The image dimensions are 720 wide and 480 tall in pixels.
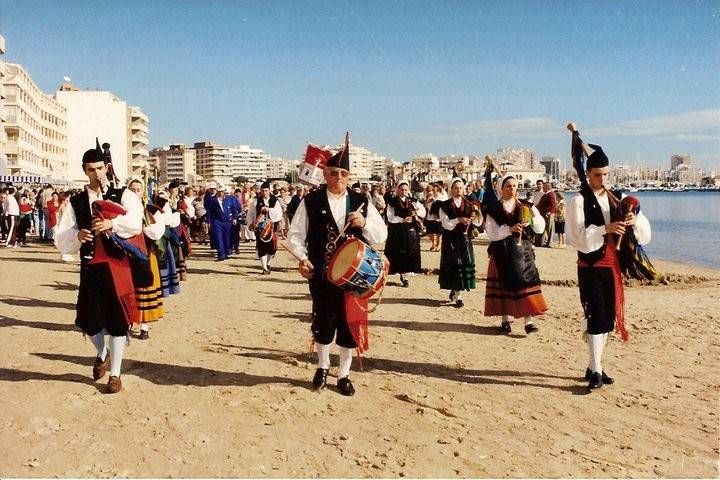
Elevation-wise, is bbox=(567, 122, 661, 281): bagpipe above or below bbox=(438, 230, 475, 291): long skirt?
above

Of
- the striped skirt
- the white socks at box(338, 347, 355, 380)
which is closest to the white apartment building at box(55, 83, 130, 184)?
the striped skirt

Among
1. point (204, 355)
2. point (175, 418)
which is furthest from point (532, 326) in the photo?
point (175, 418)

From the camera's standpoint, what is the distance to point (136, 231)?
17.3ft

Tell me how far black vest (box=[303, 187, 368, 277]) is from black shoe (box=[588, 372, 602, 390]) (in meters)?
2.24

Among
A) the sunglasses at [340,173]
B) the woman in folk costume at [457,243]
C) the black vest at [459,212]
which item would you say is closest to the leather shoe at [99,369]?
the sunglasses at [340,173]

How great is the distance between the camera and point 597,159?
5.34 m

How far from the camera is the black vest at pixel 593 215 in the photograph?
526 cm

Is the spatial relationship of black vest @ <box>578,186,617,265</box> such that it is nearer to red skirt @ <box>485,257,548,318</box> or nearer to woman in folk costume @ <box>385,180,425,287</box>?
red skirt @ <box>485,257,548,318</box>

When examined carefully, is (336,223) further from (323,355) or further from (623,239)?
(623,239)

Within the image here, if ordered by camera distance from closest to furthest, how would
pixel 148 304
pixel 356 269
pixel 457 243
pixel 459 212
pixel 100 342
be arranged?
pixel 356 269, pixel 100 342, pixel 148 304, pixel 459 212, pixel 457 243

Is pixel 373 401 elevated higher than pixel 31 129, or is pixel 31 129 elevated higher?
pixel 31 129

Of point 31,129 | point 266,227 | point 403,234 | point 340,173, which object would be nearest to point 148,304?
point 340,173

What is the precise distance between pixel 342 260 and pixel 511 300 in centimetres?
306

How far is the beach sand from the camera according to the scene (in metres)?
3.92
